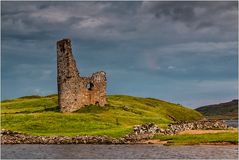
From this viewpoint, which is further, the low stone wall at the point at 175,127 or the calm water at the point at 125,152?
the low stone wall at the point at 175,127

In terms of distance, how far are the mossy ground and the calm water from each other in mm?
3262

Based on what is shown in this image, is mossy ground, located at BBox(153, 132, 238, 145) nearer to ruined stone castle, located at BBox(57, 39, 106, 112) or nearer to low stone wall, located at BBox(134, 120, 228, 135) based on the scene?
low stone wall, located at BBox(134, 120, 228, 135)

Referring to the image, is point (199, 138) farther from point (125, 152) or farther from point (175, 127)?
point (125, 152)

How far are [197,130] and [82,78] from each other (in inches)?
921

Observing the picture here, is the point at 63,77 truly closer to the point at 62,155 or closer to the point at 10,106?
the point at 10,106

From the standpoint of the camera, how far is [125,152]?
50750 mm

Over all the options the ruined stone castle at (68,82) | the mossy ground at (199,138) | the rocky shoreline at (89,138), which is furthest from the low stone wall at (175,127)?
the ruined stone castle at (68,82)

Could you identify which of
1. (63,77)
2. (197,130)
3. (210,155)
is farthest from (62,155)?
(63,77)

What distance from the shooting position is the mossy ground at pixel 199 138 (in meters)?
60.3

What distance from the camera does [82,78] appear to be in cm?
8762

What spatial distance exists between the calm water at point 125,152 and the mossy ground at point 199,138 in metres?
3.26

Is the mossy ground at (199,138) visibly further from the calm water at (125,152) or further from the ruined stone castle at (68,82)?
the ruined stone castle at (68,82)

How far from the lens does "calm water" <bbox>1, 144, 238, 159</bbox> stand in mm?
46719

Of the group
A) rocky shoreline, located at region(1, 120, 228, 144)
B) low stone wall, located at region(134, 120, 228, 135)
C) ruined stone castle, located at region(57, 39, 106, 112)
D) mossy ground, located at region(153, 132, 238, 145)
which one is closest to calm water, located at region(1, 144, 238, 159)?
mossy ground, located at region(153, 132, 238, 145)
